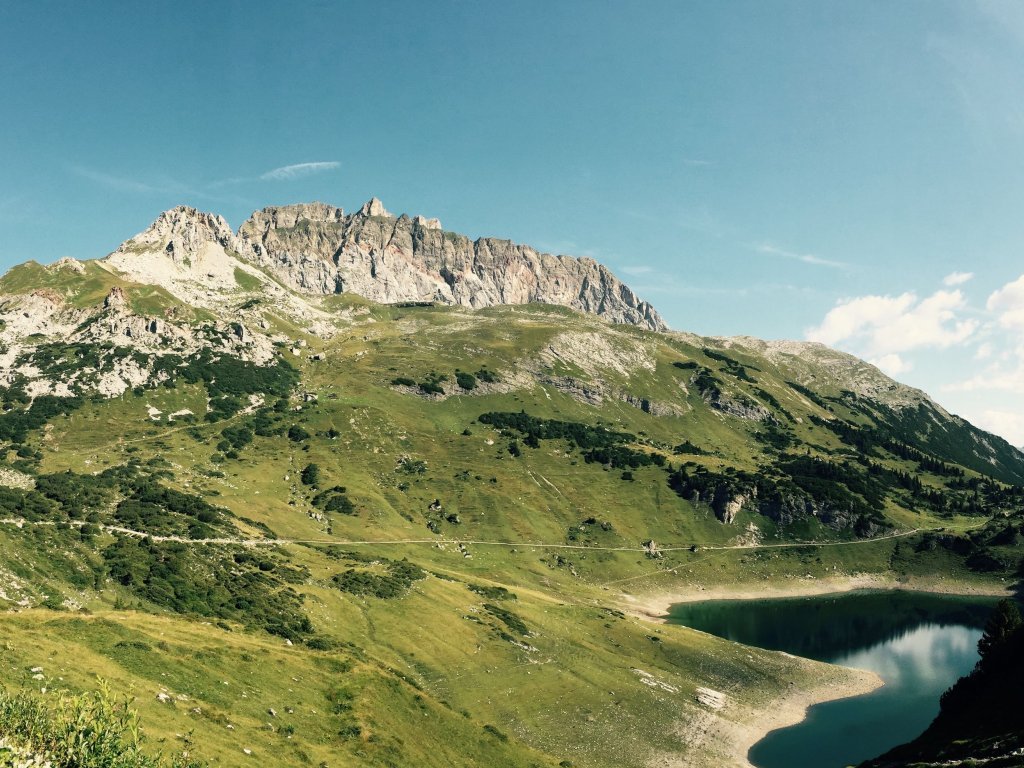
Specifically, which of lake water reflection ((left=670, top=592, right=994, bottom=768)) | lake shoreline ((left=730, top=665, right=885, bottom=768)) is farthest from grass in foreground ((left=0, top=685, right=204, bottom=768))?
lake water reflection ((left=670, top=592, right=994, bottom=768))

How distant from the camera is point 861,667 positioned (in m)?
160

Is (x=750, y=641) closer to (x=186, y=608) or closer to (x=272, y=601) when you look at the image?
(x=272, y=601)

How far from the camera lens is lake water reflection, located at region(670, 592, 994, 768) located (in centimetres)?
11031

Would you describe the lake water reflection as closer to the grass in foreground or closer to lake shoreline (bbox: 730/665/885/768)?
lake shoreline (bbox: 730/665/885/768)

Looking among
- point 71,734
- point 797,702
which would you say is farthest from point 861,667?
point 71,734

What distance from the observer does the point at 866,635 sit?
7377 inches

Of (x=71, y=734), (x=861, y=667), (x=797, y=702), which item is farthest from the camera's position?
(x=861, y=667)

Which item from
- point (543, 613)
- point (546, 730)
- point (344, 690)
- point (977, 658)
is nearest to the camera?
point (344, 690)

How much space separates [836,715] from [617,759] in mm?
A: 61279

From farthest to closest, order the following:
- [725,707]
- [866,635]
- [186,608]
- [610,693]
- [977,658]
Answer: [866,635] → [977,658] → [725,707] → [610,693] → [186,608]

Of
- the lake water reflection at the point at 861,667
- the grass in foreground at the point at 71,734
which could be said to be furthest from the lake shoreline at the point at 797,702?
the grass in foreground at the point at 71,734

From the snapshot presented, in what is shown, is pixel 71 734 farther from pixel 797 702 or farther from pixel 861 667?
pixel 861 667

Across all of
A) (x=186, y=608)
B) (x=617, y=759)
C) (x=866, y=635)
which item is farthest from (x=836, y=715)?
(x=186, y=608)

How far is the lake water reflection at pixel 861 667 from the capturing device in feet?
362
